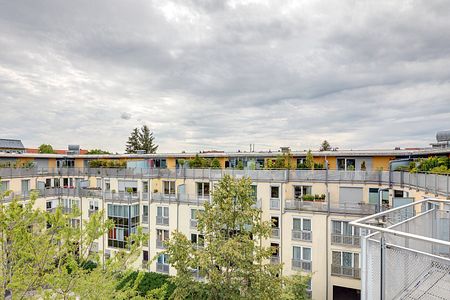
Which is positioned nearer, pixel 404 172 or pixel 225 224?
pixel 225 224

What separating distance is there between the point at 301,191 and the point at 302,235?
4066 millimetres

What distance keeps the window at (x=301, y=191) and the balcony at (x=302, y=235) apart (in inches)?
127

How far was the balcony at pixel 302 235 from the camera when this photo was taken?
24219mm

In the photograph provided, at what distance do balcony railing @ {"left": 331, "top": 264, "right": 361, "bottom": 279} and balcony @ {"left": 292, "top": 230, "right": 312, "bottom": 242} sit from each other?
103 inches

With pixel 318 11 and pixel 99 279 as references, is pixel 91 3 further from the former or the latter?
pixel 99 279

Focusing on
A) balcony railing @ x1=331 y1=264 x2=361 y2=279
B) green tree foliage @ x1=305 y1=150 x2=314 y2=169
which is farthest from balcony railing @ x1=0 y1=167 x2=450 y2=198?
balcony railing @ x1=331 y1=264 x2=361 y2=279

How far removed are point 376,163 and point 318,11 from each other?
1613 cm

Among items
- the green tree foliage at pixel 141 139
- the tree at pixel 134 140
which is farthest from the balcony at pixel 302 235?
the tree at pixel 134 140

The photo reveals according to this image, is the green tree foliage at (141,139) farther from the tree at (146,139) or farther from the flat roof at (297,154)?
the flat roof at (297,154)

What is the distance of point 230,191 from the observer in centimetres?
1566

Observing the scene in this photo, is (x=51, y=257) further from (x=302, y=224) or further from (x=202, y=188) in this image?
(x=202, y=188)

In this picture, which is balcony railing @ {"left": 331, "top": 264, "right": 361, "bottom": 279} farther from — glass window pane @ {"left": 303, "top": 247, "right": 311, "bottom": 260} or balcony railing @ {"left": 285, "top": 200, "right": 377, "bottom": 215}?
balcony railing @ {"left": 285, "top": 200, "right": 377, "bottom": 215}

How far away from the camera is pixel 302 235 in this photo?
80.1 feet

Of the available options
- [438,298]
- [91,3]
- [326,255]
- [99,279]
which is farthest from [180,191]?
[438,298]
